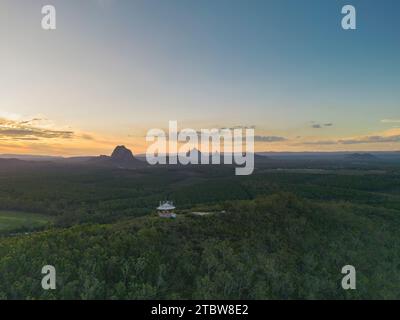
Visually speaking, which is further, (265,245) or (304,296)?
(265,245)

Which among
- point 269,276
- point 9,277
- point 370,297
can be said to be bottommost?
point 370,297

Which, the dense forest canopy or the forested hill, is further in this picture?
the dense forest canopy

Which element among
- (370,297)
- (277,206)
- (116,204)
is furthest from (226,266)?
(116,204)

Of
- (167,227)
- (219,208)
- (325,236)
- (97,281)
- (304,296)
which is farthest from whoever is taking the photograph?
(219,208)

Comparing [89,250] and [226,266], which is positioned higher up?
[89,250]

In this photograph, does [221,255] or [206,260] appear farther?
[221,255]

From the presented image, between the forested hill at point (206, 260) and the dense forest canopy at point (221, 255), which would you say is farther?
the dense forest canopy at point (221, 255)
